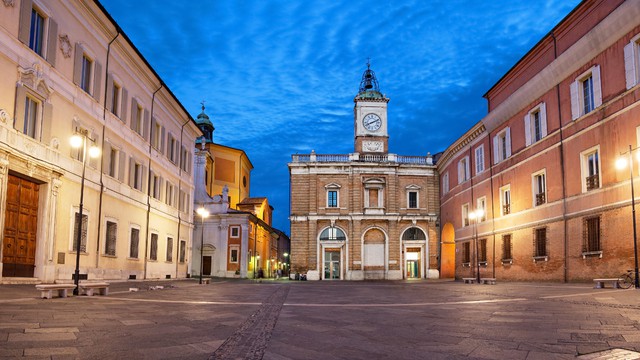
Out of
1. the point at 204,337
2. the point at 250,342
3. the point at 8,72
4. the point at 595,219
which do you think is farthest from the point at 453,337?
the point at 595,219

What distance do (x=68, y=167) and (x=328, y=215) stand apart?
35357 mm

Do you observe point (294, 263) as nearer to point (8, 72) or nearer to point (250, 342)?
point (8, 72)

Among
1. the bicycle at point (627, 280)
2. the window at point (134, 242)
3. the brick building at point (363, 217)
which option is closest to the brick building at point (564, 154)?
the bicycle at point (627, 280)

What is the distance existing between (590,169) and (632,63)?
5.00 metres

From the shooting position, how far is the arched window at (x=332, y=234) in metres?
53.7

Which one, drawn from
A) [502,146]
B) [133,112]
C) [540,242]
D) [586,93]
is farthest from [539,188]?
[133,112]

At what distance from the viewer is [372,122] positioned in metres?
56.8

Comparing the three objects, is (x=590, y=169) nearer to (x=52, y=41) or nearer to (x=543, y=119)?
(x=543, y=119)

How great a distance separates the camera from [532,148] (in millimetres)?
29734

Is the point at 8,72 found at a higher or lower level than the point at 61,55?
lower

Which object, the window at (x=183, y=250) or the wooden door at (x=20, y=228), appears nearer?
the wooden door at (x=20, y=228)

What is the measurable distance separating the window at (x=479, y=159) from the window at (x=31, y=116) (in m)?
28.5

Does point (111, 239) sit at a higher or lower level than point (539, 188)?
lower

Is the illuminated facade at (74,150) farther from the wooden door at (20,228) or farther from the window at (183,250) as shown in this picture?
the window at (183,250)
